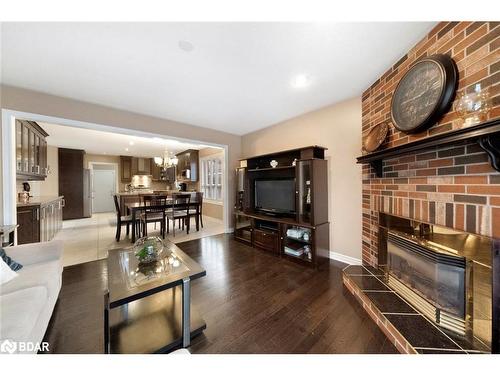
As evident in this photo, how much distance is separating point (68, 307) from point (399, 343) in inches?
110

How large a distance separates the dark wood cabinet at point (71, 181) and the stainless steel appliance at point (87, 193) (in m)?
0.12

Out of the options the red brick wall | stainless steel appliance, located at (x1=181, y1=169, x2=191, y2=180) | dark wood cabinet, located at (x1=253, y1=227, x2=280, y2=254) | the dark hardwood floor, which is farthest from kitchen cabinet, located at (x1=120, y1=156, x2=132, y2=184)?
the red brick wall

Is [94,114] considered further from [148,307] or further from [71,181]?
[71,181]

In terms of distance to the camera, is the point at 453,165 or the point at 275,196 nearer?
the point at 453,165

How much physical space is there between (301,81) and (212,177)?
4368 millimetres

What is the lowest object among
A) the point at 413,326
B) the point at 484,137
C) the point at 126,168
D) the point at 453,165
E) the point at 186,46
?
the point at 413,326

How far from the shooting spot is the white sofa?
3.04 feet

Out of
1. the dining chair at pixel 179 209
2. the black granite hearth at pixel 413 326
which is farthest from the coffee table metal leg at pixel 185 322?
the dining chair at pixel 179 209

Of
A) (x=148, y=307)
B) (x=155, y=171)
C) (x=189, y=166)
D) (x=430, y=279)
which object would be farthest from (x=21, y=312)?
(x=155, y=171)

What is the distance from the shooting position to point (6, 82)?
2.04m

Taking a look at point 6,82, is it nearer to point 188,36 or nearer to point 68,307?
point 188,36

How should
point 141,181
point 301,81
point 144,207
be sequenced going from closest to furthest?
1. point 301,81
2. point 144,207
3. point 141,181

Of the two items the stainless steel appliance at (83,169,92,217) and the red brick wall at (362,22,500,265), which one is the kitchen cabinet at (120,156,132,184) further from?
the red brick wall at (362,22,500,265)

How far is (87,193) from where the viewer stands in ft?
19.6
